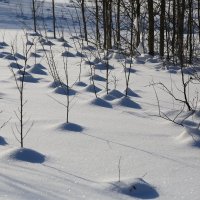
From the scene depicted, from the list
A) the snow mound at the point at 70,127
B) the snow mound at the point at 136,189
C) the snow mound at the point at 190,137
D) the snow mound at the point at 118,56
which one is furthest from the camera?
the snow mound at the point at 118,56

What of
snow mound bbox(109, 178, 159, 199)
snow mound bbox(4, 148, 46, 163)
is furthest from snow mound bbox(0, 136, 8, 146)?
snow mound bbox(109, 178, 159, 199)

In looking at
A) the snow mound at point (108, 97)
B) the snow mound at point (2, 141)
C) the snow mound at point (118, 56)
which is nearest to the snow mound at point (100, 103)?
the snow mound at point (108, 97)

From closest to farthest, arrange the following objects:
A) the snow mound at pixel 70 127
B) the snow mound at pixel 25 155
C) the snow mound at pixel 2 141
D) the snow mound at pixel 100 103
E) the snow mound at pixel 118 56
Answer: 1. the snow mound at pixel 25 155
2. the snow mound at pixel 2 141
3. the snow mound at pixel 70 127
4. the snow mound at pixel 100 103
5. the snow mound at pixel 118 56

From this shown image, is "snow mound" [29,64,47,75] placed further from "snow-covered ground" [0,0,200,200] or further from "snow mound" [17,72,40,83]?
"snow-covered ground" [0,0,200,200]

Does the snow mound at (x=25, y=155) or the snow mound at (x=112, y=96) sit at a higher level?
the snow mound at (x=112, y=96)

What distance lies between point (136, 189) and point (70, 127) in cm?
119

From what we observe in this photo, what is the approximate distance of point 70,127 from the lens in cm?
318

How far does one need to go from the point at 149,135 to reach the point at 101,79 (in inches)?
104

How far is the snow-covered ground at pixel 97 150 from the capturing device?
2062 millimetres

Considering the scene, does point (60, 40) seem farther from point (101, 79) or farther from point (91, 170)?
point (91, 170)

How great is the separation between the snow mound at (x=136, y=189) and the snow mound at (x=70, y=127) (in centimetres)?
109

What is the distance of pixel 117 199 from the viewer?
1.97 metres

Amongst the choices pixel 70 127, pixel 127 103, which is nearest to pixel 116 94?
pixel 127 103

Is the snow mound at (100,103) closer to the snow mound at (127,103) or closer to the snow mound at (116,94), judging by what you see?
the snow mound at (127,103)
